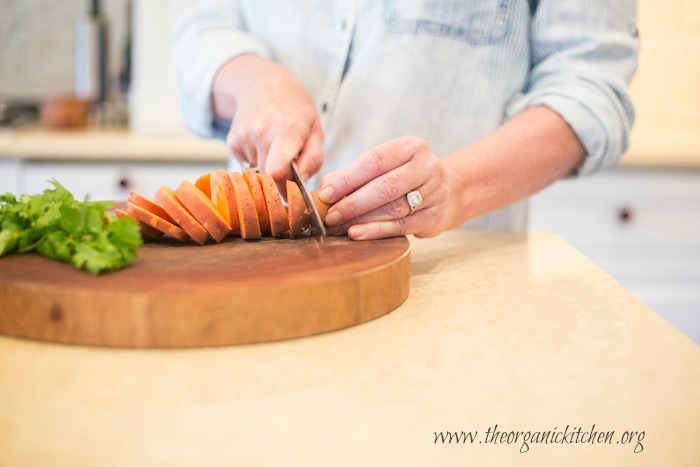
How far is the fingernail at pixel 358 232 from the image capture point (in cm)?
102

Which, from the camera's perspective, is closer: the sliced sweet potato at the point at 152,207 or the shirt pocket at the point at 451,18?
the sliced sweet potato at the point at 152,207

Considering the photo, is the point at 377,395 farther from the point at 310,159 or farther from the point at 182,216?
the point at 310,159

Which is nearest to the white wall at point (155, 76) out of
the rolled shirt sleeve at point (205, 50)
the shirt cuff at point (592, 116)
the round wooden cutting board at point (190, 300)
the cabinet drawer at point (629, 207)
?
the rolled shirt sleeve at point (205, 50)

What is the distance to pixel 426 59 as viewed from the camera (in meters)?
1.44

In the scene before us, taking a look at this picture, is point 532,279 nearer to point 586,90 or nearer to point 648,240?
point 586,90

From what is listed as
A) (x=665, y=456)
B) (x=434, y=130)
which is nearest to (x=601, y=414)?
(x=665, y=456)

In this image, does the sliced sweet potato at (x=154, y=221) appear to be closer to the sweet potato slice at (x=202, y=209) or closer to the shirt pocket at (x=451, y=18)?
the sweet potato slice at (x=202, y=209)

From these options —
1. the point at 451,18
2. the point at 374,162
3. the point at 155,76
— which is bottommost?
the point at 155,76

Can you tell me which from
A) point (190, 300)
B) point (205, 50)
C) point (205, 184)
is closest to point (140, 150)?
point (205, 50)

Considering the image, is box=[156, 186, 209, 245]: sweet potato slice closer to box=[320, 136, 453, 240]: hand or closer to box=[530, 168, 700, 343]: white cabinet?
box=[320, 136, 453, 240]: hand

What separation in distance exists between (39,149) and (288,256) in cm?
169

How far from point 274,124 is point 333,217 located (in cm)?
24

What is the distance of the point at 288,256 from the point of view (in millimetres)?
919

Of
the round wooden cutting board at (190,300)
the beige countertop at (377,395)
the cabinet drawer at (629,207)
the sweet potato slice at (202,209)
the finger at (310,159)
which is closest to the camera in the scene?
the beige countertop at (377,395)
